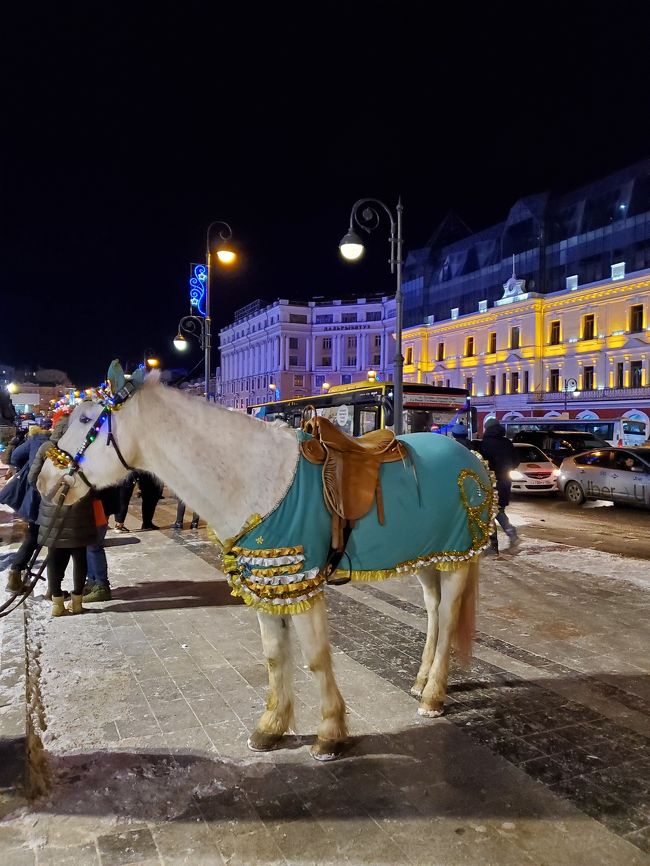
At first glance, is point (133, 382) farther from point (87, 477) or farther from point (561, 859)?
point (561, 859)

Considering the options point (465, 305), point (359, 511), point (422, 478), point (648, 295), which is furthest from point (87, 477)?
point (465, 305)

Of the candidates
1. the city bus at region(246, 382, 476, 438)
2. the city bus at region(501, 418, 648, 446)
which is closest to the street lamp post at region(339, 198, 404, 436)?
the city bus at region(246, 382, 476, 438)

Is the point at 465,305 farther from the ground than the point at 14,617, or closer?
farther from the ground

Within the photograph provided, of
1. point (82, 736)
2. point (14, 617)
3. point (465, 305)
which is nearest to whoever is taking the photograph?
point (82, 736)

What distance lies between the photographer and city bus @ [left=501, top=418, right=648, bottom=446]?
34.0 m

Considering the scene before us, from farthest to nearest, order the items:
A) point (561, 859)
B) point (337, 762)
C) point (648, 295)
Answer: point (648, 295) < point (337, 762) < point (561, 859)

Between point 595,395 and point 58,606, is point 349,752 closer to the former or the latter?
point 58,606

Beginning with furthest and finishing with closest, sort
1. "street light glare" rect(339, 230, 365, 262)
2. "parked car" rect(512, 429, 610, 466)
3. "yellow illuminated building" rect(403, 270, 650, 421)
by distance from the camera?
"yellow illuminated building" rect(403, 270, 650, 421) → "parked car" rect(512, 429, 610, 466) → "street light glare" rect(339, 230, 365, 262)

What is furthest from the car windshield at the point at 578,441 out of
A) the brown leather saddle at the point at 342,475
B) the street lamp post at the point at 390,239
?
the brown leather saddle at the point at 342,475

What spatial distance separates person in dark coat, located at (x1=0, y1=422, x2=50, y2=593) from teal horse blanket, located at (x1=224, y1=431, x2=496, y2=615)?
4255 millimetres

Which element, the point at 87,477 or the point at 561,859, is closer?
the point at 561,859

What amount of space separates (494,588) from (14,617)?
213 inches

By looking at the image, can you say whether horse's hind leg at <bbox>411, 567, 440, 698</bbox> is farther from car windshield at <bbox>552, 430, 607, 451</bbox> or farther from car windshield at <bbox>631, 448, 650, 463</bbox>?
car windshield at <bbox>552, 430, 607, 451</bbox>

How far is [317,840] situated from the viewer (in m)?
2.63
